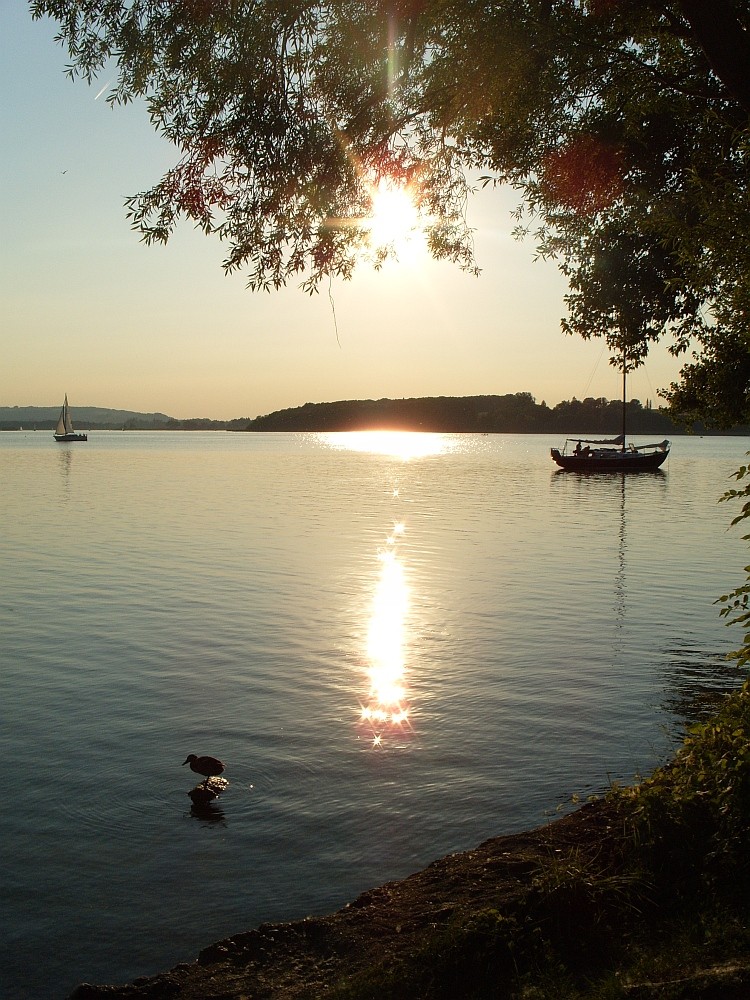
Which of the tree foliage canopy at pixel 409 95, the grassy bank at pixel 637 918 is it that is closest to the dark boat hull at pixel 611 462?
the tree foliage canopy at pixel 409 95

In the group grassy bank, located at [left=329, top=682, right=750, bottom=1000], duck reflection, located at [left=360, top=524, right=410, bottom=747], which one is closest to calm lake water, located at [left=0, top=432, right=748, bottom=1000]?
duck reflection, located at [left=360, top=524, right=410, bottom=747]

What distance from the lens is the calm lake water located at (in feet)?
29.6

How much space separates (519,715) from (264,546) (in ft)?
74.5

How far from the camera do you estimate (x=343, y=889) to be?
895cm

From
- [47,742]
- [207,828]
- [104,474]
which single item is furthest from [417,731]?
[104,474]

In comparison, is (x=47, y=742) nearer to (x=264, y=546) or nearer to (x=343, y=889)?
(x=343, y=889)

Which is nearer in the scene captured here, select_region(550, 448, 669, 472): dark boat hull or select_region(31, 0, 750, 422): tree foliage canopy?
select_region(31, 0, 750, 422): tree foliage canopy

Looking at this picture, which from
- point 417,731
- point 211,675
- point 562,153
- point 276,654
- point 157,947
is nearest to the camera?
point 157,947

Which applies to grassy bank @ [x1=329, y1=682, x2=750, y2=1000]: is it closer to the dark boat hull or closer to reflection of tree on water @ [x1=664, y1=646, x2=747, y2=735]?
reflection of tree on water @ [x1=664, y1=646, x2=747, y2=735]

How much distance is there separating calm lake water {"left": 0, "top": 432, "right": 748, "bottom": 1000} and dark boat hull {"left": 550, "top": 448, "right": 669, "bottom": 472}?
67.4 meters

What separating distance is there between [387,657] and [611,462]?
89.2m

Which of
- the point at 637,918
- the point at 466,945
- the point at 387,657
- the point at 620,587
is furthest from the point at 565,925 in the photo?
the point at 620,587

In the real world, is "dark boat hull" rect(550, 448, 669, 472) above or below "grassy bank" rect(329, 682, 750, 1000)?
above

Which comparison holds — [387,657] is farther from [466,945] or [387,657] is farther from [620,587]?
[466,945]
